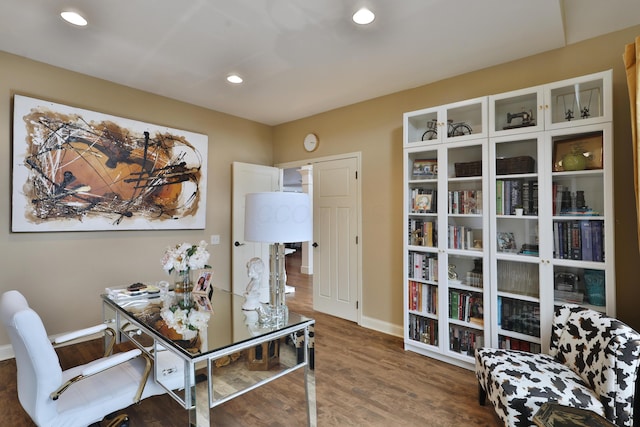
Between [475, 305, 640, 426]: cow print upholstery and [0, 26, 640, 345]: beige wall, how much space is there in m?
0.73

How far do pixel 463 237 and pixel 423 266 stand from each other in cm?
47

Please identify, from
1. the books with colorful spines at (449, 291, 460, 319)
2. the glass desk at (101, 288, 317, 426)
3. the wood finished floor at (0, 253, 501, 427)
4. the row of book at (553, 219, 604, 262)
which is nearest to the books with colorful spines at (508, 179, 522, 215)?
the row of book at (553, 219, 604, 262)

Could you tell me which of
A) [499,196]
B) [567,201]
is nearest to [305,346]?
[499,196]

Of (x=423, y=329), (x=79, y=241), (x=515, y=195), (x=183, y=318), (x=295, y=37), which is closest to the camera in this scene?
(x=183, y=318)

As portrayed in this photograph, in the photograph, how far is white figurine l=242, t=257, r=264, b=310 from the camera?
203cm

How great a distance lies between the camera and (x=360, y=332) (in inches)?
143

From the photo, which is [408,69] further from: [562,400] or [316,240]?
[562,400]

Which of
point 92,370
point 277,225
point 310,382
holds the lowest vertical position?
point 310,382

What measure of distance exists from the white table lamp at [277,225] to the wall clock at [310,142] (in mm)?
2534

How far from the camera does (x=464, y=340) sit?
2.79 meters

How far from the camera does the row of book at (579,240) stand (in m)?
2.21

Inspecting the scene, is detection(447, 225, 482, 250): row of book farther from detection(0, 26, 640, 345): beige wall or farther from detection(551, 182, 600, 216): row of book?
detection(0, 26, 640, 345): beige wall

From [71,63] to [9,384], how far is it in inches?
110

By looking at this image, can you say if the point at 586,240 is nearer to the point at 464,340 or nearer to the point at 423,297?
the point at 464,340
